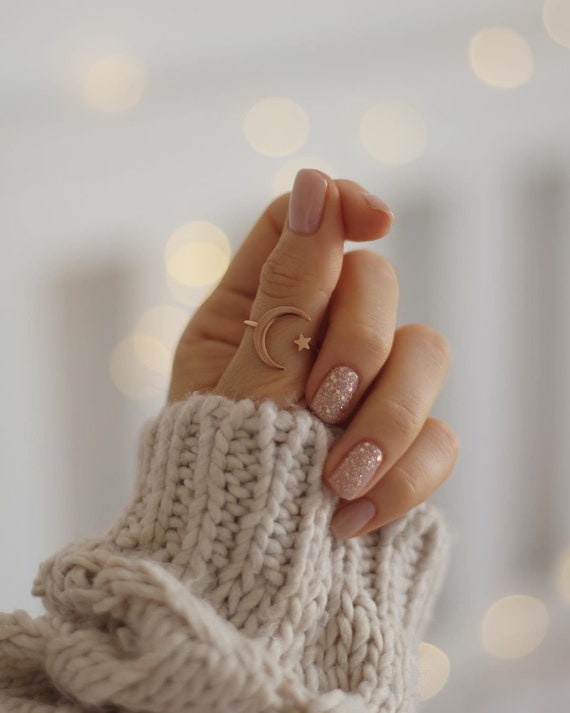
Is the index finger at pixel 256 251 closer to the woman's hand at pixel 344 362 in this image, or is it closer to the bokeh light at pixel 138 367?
the woman's hand at pixel 344 362

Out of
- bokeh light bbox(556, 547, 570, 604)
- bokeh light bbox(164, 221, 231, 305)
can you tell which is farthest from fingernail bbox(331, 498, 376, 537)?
bokeh light bbox(556, 547, 570, 604)

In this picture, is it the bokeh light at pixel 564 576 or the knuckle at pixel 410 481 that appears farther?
the bokeh light at pixel 564 576

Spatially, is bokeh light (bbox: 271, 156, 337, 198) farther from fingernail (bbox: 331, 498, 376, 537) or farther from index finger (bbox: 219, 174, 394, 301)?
fingernail (bbox: 331, 498, 376, 537)

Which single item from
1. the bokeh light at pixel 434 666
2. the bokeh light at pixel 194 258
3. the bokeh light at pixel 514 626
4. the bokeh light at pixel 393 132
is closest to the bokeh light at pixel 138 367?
the bokeh light at pixel 194 258

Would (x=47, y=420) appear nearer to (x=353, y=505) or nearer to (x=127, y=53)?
(x=127, y=53)

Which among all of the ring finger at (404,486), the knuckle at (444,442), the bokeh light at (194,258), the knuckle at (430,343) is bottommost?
the ring finger at (404,486)

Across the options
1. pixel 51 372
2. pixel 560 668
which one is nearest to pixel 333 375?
pixel 51 372
